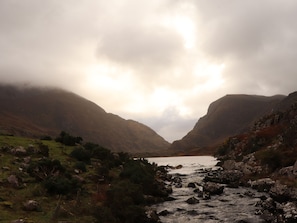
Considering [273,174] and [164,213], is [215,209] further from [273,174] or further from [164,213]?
[273,174]

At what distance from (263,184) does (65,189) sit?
27370mm

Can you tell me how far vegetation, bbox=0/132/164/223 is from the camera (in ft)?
77.6

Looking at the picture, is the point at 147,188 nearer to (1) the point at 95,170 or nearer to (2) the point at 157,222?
(1) the point at 95,170

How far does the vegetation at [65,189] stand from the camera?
23641mm

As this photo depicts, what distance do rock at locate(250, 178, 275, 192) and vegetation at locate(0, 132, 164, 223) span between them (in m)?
14.0

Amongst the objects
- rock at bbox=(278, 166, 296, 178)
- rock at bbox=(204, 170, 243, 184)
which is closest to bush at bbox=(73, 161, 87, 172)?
rock at bbox=(204, 170, 243, 184)

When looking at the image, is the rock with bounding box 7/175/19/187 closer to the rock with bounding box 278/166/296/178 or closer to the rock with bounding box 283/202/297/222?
the rock with bounding box 283/202/297/222

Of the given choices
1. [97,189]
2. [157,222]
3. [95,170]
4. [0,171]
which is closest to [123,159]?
[95,170]

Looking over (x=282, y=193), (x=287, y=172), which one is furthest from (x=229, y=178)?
(x=282, y=193)

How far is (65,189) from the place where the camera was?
2920 cm

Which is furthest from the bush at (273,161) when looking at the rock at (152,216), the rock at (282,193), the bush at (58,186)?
the bush at (58,186)

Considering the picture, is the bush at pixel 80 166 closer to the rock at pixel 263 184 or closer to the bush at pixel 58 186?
the bush at pixel 58 186

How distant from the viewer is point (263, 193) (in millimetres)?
39562

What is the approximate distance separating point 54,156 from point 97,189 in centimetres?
1265
